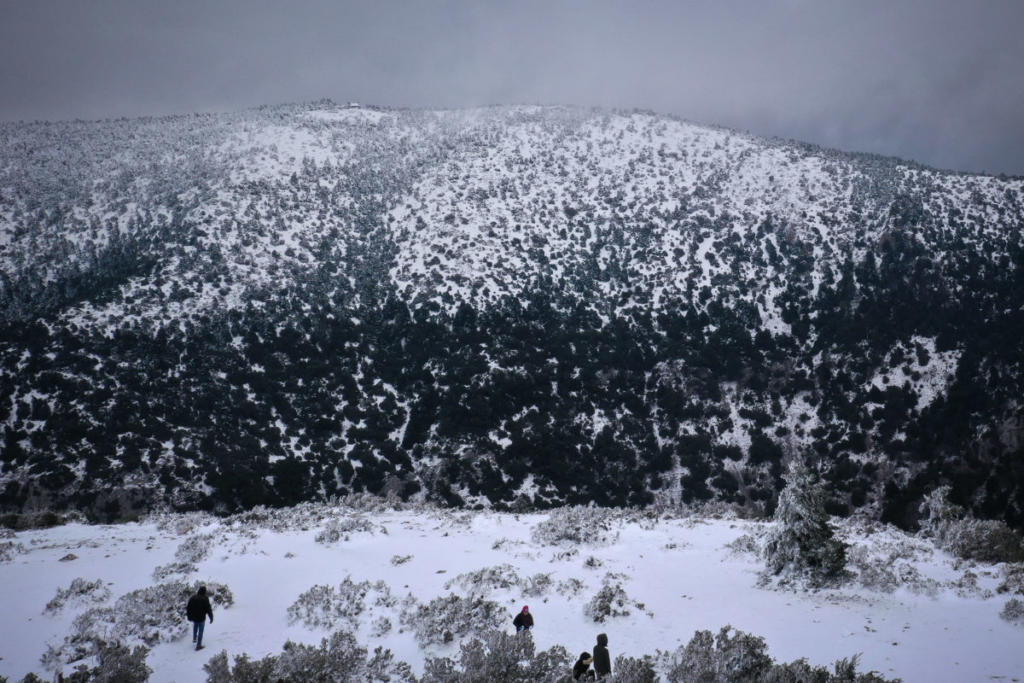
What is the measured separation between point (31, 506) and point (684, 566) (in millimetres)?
31022

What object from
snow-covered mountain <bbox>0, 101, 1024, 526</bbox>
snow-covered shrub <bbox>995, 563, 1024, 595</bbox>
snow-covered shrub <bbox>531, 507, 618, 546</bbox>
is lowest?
snow-covered shrub <bbox>531, 507, 618, 546</bbox>

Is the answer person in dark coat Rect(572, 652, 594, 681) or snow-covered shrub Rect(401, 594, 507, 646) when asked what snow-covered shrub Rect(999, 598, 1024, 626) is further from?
snow-covered shrub Rect(401, 594, 507, 646)

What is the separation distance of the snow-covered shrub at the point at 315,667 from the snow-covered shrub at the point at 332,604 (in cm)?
216

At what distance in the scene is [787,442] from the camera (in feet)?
131

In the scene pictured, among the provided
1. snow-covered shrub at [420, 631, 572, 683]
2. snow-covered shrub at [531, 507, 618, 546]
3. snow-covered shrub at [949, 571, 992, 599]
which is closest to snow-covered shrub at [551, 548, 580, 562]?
snow-covered shrub at [531, 507, 618, 546]

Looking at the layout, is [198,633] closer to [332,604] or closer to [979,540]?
[332,604]

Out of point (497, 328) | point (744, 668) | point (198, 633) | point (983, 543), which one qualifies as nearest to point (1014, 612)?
point (983, 543)

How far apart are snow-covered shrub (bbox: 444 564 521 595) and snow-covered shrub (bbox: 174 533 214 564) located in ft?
25.5

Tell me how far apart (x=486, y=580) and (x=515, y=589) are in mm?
788

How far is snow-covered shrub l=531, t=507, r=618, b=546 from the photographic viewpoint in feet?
59.3

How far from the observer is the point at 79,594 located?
13.8 meters

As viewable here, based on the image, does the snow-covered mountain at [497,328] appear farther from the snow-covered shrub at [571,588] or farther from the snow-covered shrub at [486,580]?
the snow-covered shrub at [571,588]

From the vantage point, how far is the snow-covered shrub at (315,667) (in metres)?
8.71

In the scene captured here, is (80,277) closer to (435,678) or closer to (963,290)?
(435,678)
